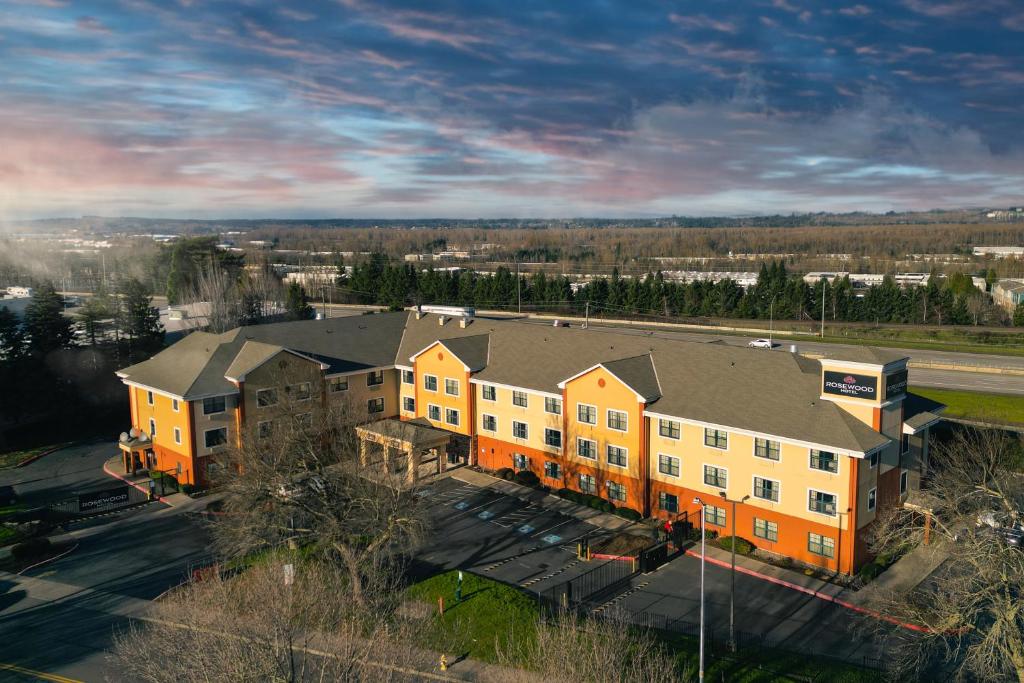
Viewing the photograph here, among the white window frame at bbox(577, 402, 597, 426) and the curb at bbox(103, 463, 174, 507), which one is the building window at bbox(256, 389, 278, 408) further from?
the white window frame at bbox(577, 402, 597, 426)

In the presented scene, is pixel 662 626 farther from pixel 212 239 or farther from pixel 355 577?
pixel 212 239

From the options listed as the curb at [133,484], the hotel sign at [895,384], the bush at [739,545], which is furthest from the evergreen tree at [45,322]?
the hotel sign at [895,384]

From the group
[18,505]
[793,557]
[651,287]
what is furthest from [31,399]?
[651,287]

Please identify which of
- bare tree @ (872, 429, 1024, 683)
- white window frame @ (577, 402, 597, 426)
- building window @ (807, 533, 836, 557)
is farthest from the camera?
white window frame @ (577, 402, 597, 426)

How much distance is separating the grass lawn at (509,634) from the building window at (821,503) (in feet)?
35.4

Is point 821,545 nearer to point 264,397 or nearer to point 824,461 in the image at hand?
point 824,461

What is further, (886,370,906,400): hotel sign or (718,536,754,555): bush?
(718,536,754,555): bush

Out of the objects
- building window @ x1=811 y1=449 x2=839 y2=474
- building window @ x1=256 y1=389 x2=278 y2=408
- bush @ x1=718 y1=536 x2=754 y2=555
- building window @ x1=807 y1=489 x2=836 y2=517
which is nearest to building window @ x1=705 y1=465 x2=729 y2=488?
bush @ x1=718 y1=536 x2=754 y2=555

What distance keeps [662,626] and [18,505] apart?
4537 cm

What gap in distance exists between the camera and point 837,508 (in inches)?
1585

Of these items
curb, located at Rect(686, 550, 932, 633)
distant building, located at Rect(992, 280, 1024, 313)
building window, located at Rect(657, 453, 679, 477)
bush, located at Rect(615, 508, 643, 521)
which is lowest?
curb, located at Rect(686, 550, 932, 633)

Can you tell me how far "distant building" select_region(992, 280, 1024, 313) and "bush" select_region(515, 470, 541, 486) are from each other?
363 feet

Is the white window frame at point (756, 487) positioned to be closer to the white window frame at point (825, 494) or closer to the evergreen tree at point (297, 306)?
the white window frame at point (825, 494)

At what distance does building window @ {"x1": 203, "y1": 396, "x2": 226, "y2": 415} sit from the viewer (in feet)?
177
